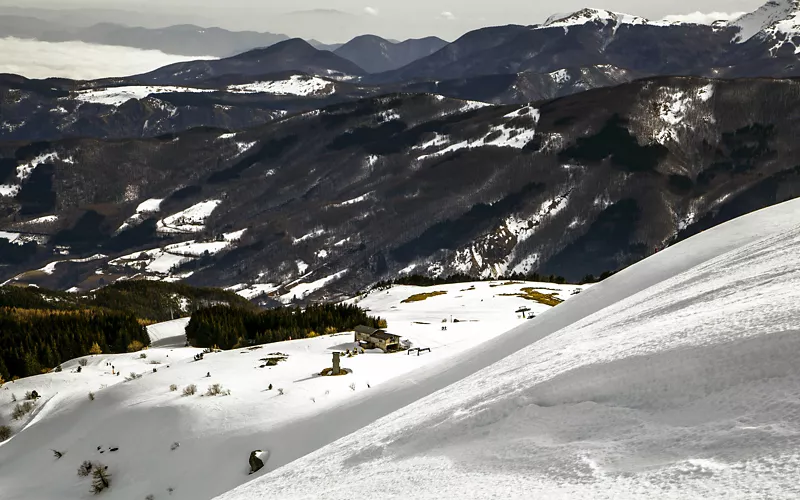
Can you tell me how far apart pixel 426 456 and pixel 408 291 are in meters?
93.6

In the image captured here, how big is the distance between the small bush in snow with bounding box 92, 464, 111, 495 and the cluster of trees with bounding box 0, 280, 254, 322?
14145cm

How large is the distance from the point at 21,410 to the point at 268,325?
2534cm

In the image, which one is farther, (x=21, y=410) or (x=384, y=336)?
(x=384, y=336)

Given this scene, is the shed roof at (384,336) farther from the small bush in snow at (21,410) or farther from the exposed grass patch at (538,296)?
the exposed grass patch at (538,296)

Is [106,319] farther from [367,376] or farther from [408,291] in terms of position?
[367,376]

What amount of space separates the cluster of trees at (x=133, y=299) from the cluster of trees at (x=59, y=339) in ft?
259

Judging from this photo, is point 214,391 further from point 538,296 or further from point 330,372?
point 538,296

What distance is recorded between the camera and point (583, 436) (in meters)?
8.94

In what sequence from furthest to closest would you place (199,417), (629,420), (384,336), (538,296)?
(538,296), (384,336), (199,417), (629,420)

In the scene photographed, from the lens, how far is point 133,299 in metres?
180

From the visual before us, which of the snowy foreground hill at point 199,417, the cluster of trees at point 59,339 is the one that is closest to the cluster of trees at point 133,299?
the cluster of trees at point 59,339

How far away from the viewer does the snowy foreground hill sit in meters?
26.8

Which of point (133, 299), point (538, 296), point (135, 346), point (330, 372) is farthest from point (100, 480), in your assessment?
point (133, 299)

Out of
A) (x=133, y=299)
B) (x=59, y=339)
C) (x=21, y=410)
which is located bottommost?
(x=133, y=299)
